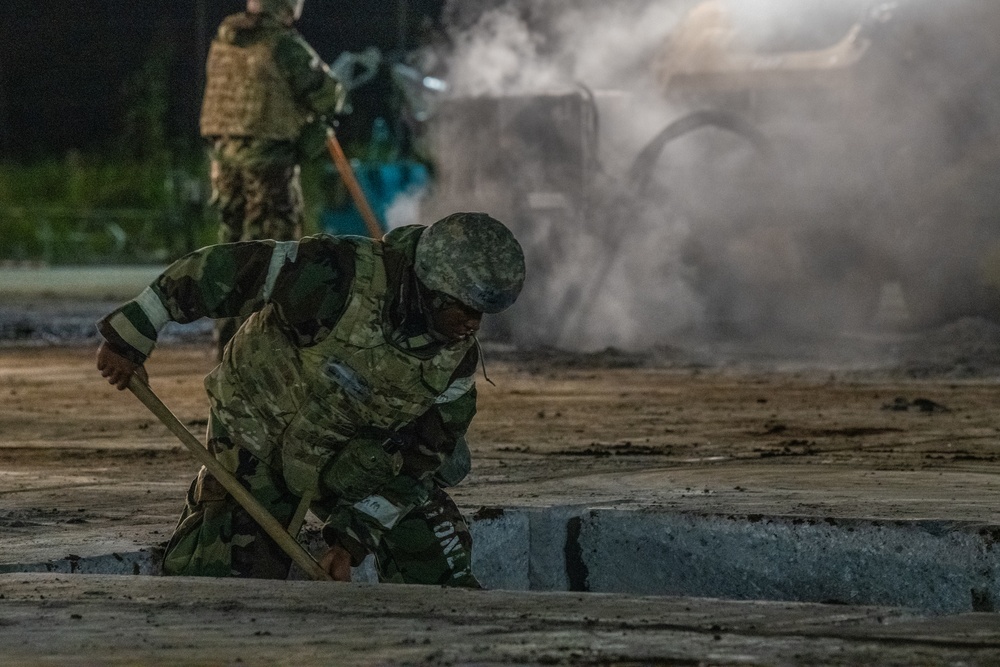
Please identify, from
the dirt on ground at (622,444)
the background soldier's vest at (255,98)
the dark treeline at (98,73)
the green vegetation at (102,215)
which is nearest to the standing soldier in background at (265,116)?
the background soldier's vest at (255,98)

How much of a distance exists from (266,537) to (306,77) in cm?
530

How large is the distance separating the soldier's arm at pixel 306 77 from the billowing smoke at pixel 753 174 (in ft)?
8.79

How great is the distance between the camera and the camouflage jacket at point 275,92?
30.7 feet

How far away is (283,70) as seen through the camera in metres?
9.38

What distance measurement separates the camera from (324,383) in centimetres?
425

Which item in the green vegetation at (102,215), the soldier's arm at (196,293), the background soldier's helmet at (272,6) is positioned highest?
the soldier's arm at (196,293)

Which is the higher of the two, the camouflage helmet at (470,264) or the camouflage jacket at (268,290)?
the camouflage helmet at (470,264)

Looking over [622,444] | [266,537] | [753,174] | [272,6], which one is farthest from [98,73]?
[266,537]

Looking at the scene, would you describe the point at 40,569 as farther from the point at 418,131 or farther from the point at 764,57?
the point at 418,131

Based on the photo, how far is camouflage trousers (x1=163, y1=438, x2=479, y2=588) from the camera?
14.3 feet

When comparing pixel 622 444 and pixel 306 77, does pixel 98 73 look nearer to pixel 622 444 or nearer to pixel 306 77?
pixel 306 77

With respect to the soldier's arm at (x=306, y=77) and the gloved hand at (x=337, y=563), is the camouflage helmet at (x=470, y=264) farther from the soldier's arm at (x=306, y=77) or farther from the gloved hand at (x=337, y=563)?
the soldier's arm at (x=306, y=77)

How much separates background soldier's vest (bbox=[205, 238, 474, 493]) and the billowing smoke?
7406mm

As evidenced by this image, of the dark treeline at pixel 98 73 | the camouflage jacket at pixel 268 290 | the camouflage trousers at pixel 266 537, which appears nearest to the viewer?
the camouflage jacket at pixel 268 290
